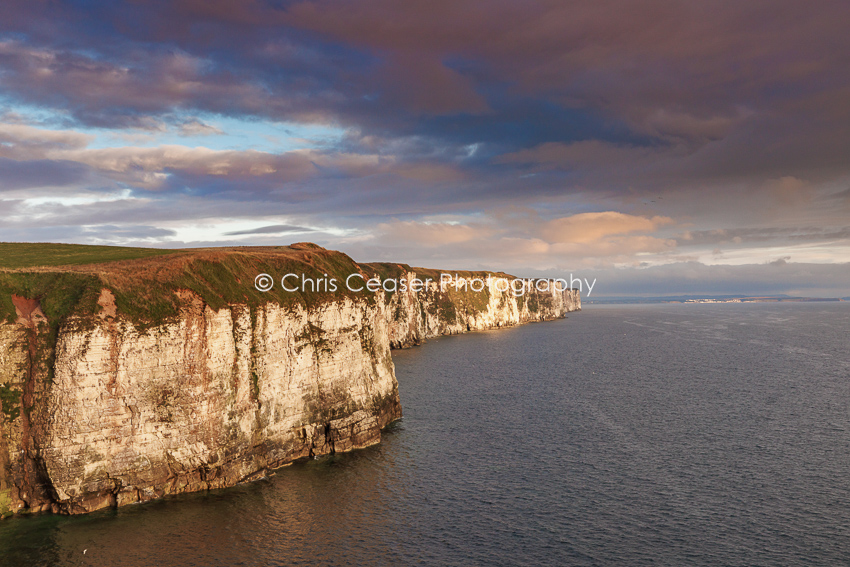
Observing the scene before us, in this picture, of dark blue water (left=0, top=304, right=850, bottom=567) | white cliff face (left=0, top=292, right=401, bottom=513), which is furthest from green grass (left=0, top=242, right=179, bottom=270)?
dark blue water (left=0, top=304, right=850, bottom=567)

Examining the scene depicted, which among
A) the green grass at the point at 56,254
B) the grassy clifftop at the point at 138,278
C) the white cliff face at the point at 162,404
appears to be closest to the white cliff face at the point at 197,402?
the white cliff face at the point at 162,404

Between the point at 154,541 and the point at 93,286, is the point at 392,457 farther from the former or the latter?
the point at 93,286

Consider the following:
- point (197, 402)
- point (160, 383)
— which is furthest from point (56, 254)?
point (197, 402)

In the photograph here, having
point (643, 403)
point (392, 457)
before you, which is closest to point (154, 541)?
point (392, 457)

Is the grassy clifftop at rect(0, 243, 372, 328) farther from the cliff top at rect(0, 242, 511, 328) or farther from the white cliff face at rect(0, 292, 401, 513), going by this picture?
the white cliff face at rect(0, 292, 401, 513)

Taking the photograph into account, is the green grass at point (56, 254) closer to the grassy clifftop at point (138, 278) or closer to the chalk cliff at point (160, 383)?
the grassy clifftop at point (138, 278)
